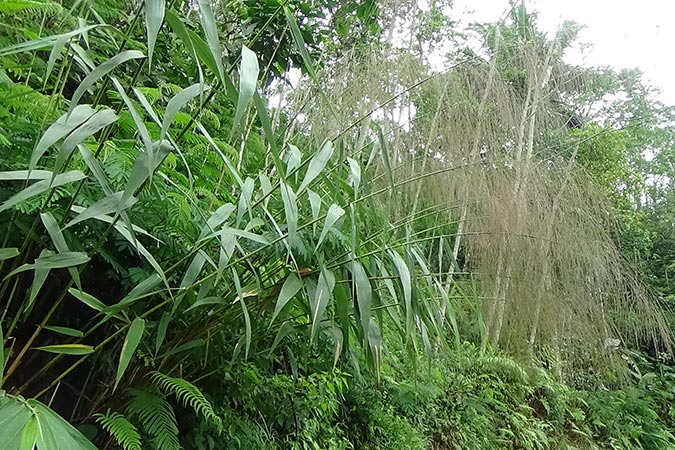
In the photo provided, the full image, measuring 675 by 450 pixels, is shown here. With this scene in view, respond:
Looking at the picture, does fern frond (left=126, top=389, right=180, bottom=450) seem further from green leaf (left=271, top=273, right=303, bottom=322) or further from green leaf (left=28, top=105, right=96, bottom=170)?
green leaf (left=28, top=105, right=96, bottom=170)

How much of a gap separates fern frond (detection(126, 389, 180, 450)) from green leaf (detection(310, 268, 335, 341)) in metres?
0.33

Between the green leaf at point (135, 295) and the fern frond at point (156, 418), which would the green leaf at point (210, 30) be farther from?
the fern frond at point (156, 418)

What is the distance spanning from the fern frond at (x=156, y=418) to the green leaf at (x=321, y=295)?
0.33 meters

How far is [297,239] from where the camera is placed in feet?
3.24

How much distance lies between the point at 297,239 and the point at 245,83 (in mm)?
438

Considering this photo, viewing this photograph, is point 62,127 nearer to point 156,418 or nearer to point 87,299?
point 87,299

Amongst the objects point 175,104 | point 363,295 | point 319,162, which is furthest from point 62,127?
point 363,295

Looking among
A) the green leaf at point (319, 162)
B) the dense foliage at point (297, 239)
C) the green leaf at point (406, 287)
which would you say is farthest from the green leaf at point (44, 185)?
the green leaf at point (406, 287)

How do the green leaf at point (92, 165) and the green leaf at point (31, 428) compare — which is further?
the green leaf at point (92, 165)

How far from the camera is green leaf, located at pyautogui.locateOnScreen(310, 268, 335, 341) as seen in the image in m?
0.87

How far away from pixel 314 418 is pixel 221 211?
3.26 ft

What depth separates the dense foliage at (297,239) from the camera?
77cm

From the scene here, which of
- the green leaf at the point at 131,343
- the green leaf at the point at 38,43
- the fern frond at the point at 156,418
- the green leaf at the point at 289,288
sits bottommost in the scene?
the fern frond at the point at 156,418

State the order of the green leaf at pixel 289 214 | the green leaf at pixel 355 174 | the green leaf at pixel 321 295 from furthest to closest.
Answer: the green leaf at pixel 355 174 < the green leaf at pixel 321 295 < the green leaf at pixel 289 214
